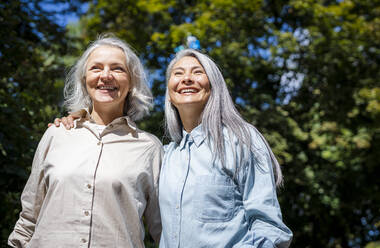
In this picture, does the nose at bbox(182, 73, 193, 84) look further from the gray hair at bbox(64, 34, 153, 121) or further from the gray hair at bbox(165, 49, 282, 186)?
the gray hair at bbox(64, 34, 153, 121)

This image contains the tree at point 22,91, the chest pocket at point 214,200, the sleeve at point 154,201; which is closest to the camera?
the chest pocket at point 214,200

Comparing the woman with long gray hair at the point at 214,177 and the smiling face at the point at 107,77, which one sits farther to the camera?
the smiling face at the point at 107,77

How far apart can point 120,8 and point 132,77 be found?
6.85m

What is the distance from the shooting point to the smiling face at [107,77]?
252 centimetres

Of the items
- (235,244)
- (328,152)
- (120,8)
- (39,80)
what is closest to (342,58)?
(328,152)

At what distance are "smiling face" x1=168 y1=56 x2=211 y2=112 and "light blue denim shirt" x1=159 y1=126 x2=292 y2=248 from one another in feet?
0.86

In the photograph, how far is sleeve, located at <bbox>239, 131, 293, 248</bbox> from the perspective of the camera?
1.92m

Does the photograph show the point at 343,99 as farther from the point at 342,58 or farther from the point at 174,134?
the point at 174,134

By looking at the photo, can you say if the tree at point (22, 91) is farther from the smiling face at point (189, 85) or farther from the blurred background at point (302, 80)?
the blurred background at point (302, 80)

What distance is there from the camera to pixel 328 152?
846 cm

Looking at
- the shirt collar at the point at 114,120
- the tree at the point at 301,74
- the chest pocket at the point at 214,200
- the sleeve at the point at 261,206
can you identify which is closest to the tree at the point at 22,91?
the shirt collar at the point at 114,120

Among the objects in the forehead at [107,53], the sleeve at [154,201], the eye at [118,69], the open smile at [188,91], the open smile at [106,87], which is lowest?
the sleeve at [154,201]

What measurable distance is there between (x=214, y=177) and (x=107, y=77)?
0.90 m

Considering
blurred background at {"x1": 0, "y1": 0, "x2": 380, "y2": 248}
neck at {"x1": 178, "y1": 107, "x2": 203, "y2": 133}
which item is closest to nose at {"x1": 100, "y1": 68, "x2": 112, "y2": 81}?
neck at {"x1": 178, "y1": 107, "x2": 203, "y2": 133}
